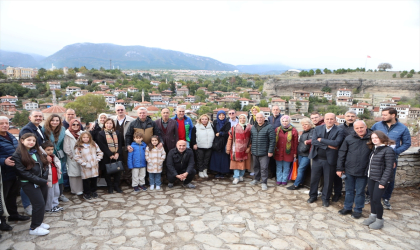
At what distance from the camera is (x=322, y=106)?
204 ft

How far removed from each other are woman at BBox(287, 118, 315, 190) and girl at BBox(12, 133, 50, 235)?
11.7 feet

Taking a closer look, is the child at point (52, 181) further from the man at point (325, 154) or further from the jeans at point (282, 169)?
the man at point (325, 154)

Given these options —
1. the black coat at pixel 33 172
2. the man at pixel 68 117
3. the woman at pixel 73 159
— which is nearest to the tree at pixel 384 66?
the man at pixel 68 117

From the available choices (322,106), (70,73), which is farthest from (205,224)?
(70,73)

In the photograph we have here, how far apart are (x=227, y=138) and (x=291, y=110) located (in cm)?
6056

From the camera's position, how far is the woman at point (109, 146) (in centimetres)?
368

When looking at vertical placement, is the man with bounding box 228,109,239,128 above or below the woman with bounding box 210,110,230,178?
above

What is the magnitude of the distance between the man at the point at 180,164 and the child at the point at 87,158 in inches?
43.0

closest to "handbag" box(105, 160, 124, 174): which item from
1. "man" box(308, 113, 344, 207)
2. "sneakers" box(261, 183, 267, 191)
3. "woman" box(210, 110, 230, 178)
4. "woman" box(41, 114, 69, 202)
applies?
"woman" box(41, 114, 69, 202)

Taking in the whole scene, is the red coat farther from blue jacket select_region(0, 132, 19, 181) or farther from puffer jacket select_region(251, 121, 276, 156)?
blue jacket select_region(0, 132, 19, 181)

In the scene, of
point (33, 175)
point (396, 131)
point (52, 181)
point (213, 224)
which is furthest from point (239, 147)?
point (33, 175)

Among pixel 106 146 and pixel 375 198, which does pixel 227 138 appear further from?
pixel 375 198

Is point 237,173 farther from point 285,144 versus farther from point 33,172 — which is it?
point 33,172

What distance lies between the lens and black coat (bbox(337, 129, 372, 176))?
3021 mm
